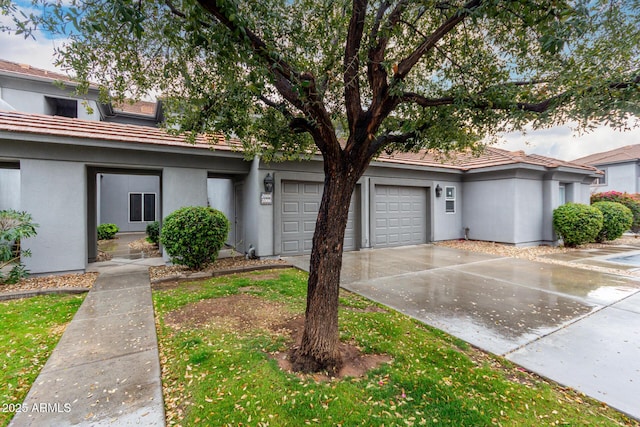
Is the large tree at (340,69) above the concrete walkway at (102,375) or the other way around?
above

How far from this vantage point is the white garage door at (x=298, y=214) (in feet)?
29.7

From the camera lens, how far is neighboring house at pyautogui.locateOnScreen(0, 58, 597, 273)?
21.4 feet

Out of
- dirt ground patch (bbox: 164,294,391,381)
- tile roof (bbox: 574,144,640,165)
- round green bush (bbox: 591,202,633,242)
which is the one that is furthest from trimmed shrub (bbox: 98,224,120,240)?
tile roof (bbox: 574,144,640,165)

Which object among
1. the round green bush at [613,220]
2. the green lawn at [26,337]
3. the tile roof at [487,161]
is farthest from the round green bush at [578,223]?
the green lawn at [26,337]

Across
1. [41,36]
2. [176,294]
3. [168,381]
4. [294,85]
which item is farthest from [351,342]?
[41,36]

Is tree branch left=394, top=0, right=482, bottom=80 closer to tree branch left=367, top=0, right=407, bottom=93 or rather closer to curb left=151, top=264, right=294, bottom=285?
tree branch left=367, top=0, right=407, bottom=93

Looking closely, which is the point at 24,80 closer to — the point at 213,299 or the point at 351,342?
the point at 213,299

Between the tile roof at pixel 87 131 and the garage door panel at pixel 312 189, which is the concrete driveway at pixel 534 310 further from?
the tile roof at pixel 87 131

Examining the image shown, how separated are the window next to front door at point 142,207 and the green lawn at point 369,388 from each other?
15281 millimetres

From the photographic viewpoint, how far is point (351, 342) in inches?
140

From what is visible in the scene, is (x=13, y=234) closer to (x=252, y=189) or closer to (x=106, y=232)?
(x=252, y=189)

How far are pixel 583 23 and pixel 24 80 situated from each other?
58.4 feet

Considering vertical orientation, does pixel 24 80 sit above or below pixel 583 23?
above

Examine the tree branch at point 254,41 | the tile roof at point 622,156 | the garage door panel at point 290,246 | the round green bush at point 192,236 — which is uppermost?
the tile roof at point 622,156
